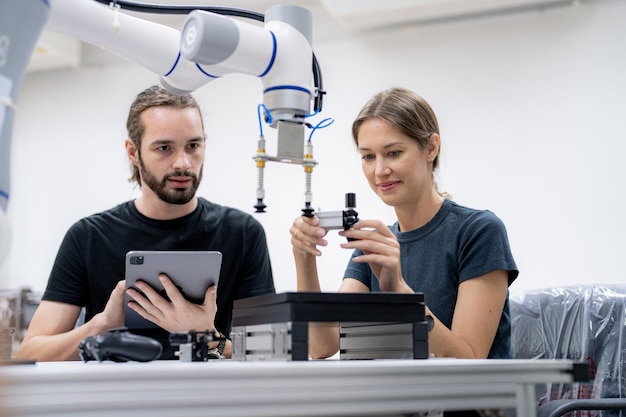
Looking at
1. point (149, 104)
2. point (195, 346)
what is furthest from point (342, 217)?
point (149, 104)

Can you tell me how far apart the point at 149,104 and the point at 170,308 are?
94cm

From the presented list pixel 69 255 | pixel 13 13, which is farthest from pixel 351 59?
pixel 13 13

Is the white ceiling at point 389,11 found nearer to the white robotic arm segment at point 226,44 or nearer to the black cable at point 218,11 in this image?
the black cable at point 218,11

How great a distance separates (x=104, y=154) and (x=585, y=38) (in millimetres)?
2749

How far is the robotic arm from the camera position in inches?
40.3

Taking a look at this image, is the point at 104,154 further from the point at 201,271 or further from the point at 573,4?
the point at 201,271

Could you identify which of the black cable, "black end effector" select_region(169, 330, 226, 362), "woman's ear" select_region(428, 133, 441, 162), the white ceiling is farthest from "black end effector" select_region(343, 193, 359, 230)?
the white ceiling

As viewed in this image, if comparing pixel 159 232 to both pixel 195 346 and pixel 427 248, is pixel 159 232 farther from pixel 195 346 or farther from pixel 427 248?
pixel 195 346

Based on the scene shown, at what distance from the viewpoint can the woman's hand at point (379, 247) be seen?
1209mm

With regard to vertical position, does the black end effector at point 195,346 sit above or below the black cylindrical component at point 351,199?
below

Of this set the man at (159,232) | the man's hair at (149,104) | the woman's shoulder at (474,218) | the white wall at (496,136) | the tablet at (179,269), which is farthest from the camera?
the white wall at (496,136)

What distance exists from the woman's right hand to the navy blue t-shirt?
0.42 metres

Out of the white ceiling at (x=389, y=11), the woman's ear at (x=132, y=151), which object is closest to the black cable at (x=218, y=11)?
the woman's ear at (x=132, y=151)

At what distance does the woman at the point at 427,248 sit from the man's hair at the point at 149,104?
579 mm
